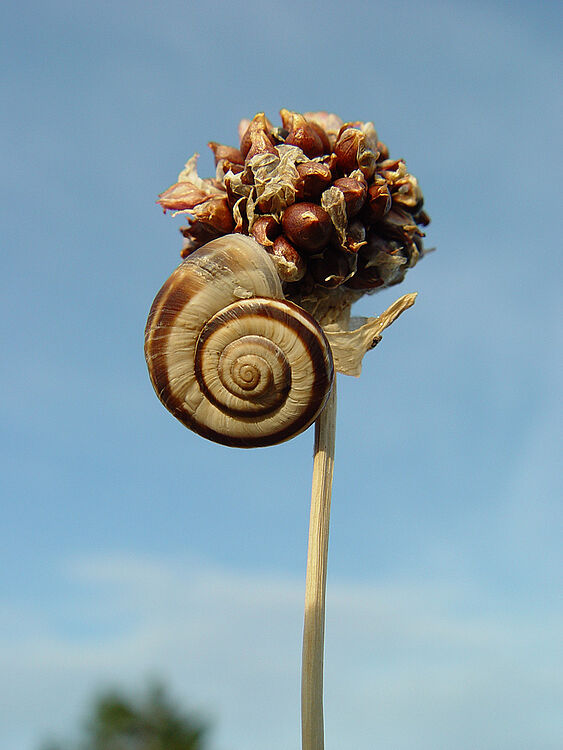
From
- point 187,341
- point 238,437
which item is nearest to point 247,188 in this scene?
point 187,341

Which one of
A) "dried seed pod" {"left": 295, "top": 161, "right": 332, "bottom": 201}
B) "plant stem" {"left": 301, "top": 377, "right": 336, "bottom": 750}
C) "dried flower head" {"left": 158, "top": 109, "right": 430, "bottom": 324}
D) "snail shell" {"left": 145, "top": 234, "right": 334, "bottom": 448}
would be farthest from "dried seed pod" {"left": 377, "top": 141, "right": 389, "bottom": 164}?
"plant stem" {"left": 301, "top": 377, "right": 336, "bottom": 750}

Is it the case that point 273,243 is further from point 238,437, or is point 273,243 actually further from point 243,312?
point 238,437

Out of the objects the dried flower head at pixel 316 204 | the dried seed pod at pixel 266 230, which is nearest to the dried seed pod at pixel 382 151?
the dried flower head at pixel 316 204

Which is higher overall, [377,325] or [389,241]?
[389,241]

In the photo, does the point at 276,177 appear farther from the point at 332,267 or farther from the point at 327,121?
the point at 327,121

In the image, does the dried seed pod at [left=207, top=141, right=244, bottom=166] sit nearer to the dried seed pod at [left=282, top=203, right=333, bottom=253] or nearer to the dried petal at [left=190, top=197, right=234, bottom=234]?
the dried petal at [left=190, top=197, right=234, bottom=234]

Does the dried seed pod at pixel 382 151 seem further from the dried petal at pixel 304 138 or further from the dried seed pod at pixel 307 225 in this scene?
the dried seed pod at pixel 307 225

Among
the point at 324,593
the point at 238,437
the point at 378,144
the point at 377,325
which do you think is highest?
the point at 378,144
